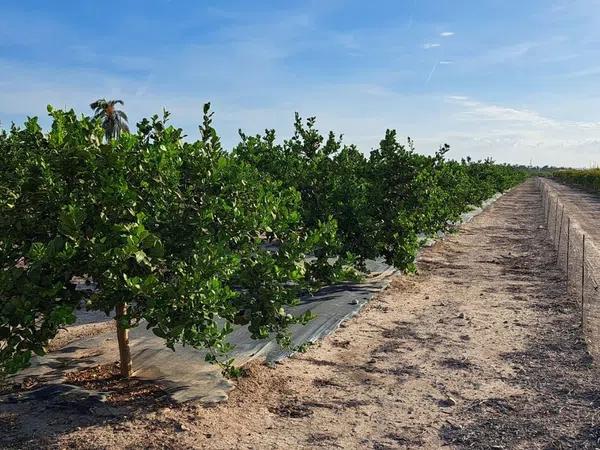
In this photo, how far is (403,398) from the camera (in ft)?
20.7

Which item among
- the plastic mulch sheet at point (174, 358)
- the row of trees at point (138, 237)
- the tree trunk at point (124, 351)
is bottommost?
the plastic mulch sheet at point (174, 358)

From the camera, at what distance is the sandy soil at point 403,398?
17.2 feet

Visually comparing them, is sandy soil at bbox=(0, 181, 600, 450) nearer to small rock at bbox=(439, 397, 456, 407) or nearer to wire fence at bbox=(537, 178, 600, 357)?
small rock at bbox=(439, 397, 456, 407)

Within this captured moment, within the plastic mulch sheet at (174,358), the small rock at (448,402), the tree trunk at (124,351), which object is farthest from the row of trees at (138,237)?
the small rock at (448,402)

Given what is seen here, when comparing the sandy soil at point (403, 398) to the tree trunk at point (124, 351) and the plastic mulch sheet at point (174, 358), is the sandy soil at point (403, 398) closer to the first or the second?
the plastic mulch sheet at point (174, 358)

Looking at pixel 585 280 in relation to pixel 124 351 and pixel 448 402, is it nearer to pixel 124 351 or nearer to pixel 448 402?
pixel 448 402

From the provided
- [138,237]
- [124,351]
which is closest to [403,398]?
[124,351]

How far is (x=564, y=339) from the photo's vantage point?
8586 millimetres

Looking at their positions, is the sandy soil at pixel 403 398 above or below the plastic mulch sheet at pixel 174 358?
below

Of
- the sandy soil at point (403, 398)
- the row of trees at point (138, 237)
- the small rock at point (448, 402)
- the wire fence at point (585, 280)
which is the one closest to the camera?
the row of trees at point (138, 237)

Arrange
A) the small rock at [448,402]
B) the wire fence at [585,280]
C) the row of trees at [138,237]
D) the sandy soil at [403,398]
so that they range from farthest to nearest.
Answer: the wire fence at [585,280] < the small rock at [448,402] < the sandy soil at [403,398] < the row of trees at [138,237]

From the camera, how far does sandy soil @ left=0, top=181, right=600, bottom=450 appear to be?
524 centimetres

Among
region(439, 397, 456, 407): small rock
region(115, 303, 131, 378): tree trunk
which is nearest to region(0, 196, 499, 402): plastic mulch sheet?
region(115, 303, 131, 378): tree trunk

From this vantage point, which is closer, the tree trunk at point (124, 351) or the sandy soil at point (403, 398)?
the sandy soil at point (403, 398)
